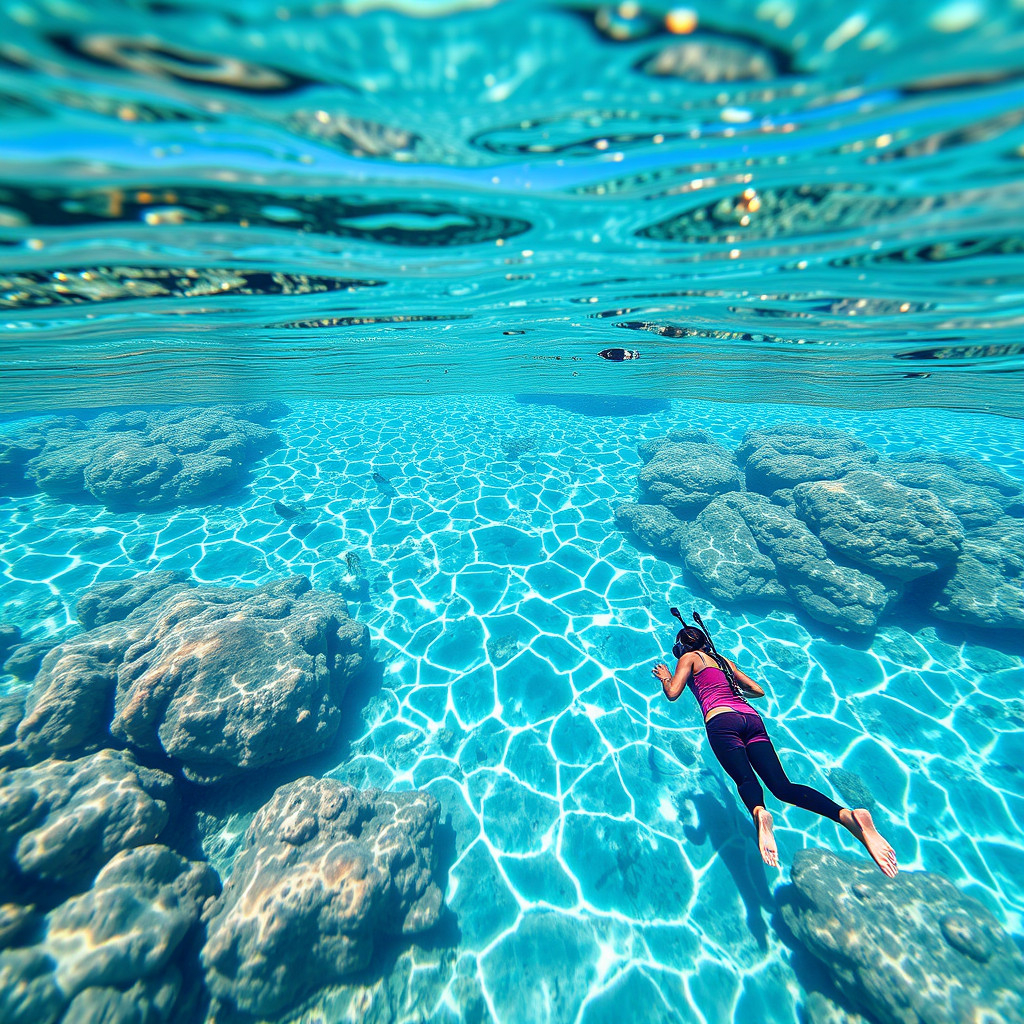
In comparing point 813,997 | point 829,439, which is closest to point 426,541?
point 813,997

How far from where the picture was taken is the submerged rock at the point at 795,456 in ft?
38.2

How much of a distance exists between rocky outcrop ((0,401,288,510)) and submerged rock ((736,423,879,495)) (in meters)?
19.4

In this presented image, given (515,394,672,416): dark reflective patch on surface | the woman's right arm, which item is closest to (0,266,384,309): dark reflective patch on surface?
the woman's right arm

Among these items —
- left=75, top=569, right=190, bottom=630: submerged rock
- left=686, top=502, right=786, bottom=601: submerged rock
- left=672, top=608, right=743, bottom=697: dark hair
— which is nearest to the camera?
left=672, top=608, right=743, bottom=697: dark hair

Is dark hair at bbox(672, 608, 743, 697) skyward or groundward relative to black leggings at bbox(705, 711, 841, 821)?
skyward

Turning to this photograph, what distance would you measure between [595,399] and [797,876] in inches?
884

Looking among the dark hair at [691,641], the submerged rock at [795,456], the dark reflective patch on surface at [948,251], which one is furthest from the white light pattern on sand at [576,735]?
the dark reflective patch on surface at [948,251]

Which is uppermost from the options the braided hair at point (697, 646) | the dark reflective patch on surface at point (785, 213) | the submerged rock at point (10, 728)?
the dark reflective patch on surface at point (785, 213)

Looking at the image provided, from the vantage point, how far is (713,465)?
1258cm

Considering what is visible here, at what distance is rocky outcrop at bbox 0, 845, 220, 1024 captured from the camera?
3223mm

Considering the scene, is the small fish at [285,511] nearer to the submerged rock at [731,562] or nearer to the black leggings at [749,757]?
the submerged rock at [731,562]

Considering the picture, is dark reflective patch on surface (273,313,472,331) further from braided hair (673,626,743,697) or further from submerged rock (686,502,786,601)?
braided hair (673,626,743,697)

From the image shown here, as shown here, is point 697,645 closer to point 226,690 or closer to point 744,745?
point 744,745

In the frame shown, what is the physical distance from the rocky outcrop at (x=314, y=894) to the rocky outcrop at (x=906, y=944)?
4.89m
